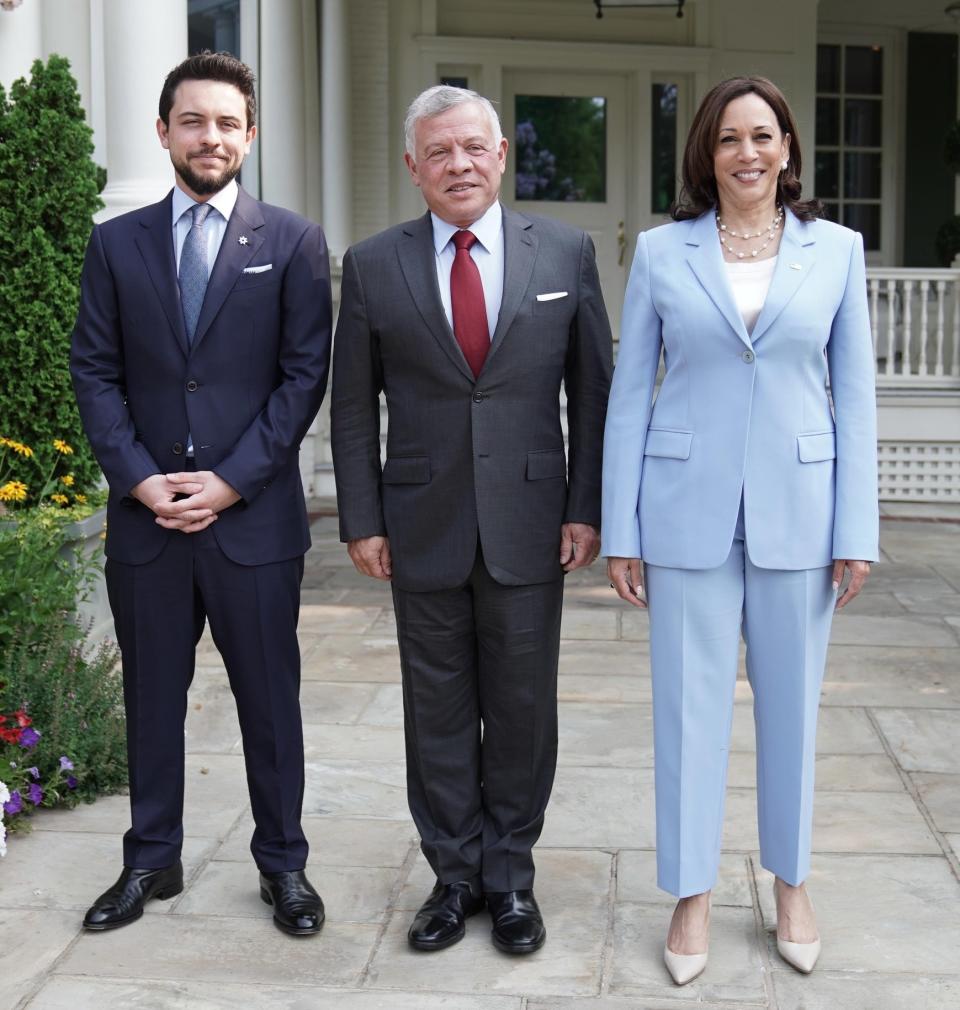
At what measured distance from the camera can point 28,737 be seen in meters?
3.84

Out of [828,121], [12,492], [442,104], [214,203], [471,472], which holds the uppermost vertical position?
[828,121]

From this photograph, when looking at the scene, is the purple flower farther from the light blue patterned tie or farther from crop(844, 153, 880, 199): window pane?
crop(844, 153, 880, 199): window pane

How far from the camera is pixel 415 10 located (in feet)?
33.3

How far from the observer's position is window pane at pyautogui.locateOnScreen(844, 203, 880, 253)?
11586mm

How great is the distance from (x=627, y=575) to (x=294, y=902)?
3.44 ft

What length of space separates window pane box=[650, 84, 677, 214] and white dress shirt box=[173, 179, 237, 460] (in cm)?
799

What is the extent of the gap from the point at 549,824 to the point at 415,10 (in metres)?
7.71

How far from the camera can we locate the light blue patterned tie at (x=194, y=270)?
10.1 feet

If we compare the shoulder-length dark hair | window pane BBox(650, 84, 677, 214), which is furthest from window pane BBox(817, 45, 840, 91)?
the shoulder-length dark hair

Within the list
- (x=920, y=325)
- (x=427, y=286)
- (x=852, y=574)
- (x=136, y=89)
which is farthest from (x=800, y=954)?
(x=920, y=325)

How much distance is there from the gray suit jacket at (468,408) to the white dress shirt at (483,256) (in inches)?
1.0

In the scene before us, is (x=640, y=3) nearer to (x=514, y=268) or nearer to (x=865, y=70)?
(x=865, y=70)

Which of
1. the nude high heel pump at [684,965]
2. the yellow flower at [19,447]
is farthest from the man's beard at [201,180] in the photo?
the yellow flower at [19,447]

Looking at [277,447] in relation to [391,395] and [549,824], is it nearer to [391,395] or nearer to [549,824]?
[391,395]
